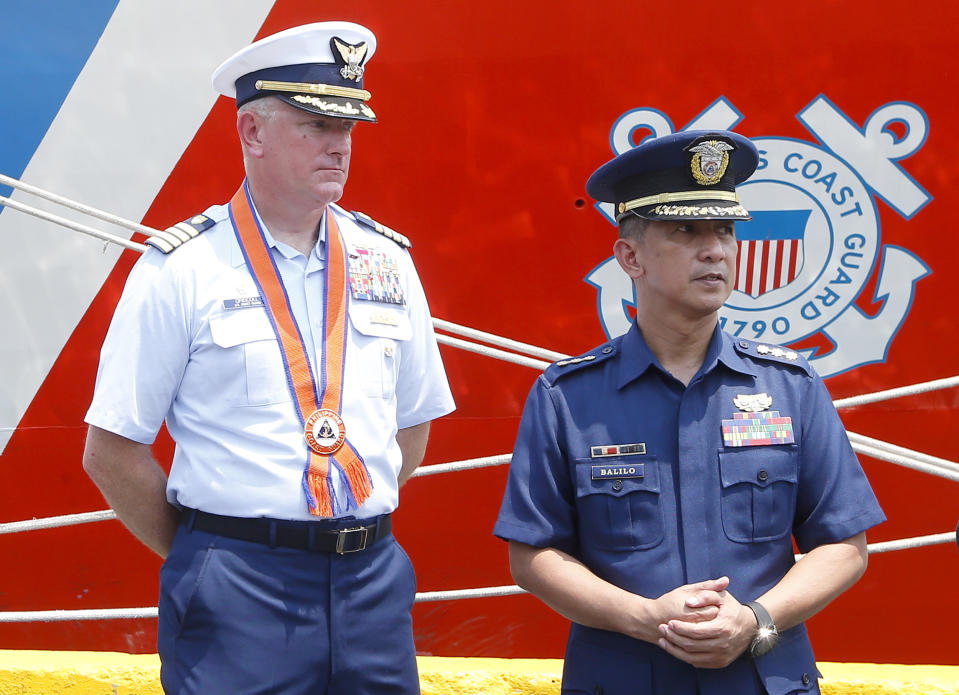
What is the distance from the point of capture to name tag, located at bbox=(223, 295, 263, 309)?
1.90m

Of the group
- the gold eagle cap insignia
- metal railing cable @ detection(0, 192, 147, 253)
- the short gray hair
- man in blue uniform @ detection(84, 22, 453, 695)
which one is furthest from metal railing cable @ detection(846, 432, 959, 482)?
metal railing cable @ detection(0, 192, 147, 253)

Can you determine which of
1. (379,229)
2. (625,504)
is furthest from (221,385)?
(625,504)

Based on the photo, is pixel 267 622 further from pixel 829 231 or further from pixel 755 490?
pixel 829 231

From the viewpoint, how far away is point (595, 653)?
5.87ft

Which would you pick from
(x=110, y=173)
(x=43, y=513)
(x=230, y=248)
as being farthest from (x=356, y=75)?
(x=43, y=513)

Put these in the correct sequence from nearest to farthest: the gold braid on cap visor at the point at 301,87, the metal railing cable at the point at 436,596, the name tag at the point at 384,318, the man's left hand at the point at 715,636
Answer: the man's left hand at the point at 715,636 < the gold braid on cap visor at the point at 301,87 < the name tag at the point at 384,318 < the metal railing cable at the point at 436,596

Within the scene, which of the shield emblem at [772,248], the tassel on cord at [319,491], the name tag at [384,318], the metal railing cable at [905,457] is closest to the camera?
the tassel on cord at [319,491]

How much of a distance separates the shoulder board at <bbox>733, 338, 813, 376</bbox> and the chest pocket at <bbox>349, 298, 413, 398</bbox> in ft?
2.19

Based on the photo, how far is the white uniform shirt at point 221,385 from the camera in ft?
6.08

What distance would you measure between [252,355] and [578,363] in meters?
0.60

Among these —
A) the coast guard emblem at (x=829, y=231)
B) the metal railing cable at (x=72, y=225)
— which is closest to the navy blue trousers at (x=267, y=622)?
the metal railing cable at (x=72, y=225)

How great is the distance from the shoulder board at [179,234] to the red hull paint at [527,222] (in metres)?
1.24

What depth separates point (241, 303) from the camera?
191cm

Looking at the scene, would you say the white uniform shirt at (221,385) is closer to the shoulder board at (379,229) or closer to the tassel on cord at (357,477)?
the tassel on cord at (357,477)
